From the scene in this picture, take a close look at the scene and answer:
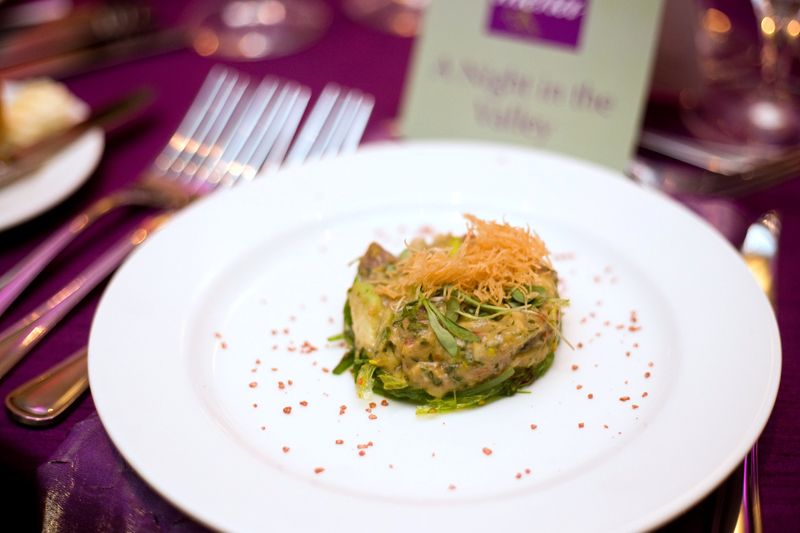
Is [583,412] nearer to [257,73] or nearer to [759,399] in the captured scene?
[759,399]

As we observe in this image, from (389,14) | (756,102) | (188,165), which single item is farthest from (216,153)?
(756,102)

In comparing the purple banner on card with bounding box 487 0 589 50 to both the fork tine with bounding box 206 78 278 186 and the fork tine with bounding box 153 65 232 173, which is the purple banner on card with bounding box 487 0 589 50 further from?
the fork tine with bounding box 153 65 232 173

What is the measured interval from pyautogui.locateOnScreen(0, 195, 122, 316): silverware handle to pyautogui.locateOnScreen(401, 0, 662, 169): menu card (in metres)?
0.97

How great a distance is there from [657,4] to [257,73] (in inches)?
61.8

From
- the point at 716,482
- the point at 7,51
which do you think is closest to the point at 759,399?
the point at 716,482

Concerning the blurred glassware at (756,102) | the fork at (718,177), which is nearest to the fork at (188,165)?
the fork at (718,177)

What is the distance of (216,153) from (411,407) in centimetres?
132

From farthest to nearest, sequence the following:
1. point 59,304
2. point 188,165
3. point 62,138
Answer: point 188,165
point 62,138
point 59,304

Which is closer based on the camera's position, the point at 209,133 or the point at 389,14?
the point at 209,133

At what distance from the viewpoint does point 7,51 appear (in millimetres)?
3014

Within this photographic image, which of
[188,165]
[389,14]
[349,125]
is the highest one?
[389,14]

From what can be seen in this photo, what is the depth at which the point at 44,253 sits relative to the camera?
1.96 m

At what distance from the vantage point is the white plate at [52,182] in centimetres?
206

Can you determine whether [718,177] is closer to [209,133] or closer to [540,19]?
[540,19]
